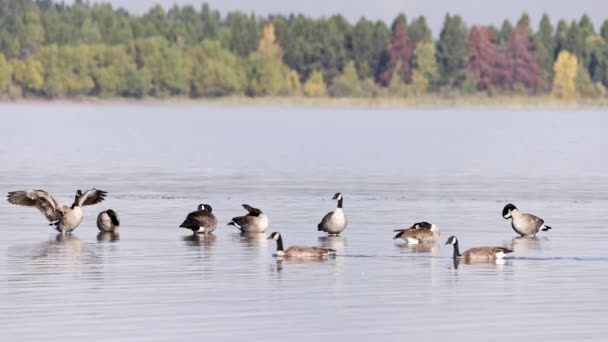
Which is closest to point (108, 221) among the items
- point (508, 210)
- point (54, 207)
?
point (54, 207)

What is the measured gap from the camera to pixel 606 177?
51.5 m

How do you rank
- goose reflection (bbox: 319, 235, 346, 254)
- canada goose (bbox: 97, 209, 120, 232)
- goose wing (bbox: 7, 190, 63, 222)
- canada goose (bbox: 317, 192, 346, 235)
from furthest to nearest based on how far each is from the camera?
goose wing (bbox: 7, 190, 63, 222) → canada goose (bbox: 97, 209, 120, 232) → canada goose (bbox: 317, 192, 346, 235) → goose reflection (bbox: 319, 235, 346, 254)

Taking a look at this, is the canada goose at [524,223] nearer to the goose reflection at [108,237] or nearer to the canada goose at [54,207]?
the goose reflection at [108,237]

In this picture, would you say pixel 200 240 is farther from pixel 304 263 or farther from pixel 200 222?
pixel 304 263

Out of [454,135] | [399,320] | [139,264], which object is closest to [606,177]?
[139,264]

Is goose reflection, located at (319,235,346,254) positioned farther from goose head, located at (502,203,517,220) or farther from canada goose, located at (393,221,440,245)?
goose head, located at (502,203,517,220)

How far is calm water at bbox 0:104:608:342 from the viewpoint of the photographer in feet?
65.8

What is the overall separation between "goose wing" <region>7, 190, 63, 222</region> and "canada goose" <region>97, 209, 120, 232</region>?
877mm

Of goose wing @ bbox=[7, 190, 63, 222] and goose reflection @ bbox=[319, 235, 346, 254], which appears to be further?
goose wing @ bbox=[7, 190, 63, 222]

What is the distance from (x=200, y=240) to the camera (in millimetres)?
29875

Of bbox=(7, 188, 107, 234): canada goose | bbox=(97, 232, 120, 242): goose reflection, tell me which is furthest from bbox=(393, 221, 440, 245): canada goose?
bbox=(7, 188, 107, 234): canada goose

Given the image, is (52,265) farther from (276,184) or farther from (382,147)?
(382,147)

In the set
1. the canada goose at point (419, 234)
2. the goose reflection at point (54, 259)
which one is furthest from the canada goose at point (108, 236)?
the canada goose at point (419, 234)

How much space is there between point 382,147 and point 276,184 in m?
32.3
